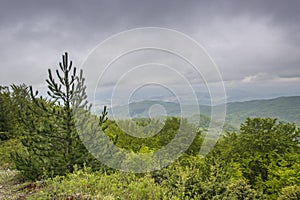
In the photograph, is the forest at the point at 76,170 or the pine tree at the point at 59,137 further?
the pine tree at the point at 59,137

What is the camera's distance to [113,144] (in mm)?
12086

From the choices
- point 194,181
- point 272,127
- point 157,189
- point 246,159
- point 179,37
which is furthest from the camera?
point 272,127

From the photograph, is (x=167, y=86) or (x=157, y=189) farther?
(x=167, y=86)

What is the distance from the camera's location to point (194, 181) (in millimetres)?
8461

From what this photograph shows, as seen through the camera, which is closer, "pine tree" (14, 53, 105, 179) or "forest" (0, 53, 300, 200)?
"forest" (0, 53, 300, 200)

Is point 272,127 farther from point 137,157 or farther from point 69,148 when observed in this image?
point 69,148

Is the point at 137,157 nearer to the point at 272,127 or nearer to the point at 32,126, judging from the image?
the point at 32,126

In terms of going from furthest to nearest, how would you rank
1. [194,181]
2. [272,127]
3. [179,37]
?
[272,127] < [179,37] < [194,181]

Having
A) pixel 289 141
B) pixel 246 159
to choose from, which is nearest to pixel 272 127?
pixel 289 141

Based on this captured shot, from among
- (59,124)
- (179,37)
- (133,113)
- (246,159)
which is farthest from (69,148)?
(246,159)

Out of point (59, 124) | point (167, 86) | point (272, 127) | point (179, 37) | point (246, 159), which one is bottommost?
point (246, 159)

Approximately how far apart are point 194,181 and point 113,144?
4.62 meters

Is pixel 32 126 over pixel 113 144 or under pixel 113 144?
over

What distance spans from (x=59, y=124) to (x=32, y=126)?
1.12 m
